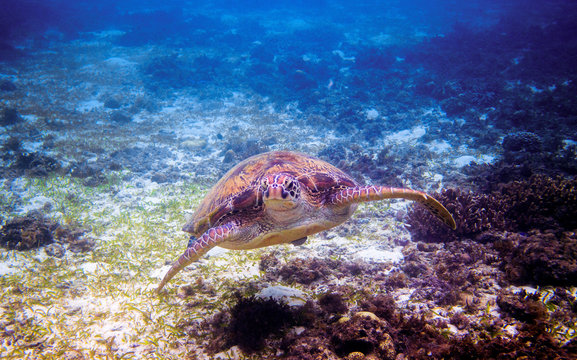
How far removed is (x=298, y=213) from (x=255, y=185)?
0.87 m

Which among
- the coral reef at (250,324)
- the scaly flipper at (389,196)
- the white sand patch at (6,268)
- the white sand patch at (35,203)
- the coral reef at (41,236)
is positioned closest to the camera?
the coral reef at (250,324)

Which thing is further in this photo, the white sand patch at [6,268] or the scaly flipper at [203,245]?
the white sand patch at [6,268]

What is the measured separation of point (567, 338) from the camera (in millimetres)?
2412

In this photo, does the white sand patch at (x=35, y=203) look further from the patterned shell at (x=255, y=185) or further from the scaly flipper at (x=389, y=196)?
the scaly flipper at (x=389, y=196)

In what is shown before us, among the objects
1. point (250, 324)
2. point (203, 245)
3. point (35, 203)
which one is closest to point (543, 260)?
point (250, 324)

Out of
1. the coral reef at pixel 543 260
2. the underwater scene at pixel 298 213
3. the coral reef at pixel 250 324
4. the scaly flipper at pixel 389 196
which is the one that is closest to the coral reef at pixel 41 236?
the underwater scene at pixel 298 213

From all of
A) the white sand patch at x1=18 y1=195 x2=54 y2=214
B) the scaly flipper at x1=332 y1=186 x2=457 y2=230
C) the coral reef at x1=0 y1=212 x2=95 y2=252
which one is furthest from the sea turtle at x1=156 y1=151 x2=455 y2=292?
the white sand patch at x1=18 y1=195 x2=54 y2=214

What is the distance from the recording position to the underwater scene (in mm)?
2984

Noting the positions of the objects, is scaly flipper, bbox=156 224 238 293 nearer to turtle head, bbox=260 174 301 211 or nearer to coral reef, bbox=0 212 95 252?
A: turtle head, bbox=260 174 301 211

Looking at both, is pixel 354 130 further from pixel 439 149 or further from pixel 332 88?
pixel 332 88

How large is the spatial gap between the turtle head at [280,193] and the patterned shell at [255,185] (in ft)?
1.79

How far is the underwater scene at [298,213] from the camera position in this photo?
2984 mm

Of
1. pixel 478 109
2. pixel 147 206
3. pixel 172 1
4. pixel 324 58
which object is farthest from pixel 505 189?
pixel 172 1

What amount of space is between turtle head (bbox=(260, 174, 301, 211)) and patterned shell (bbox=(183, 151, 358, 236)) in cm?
54
